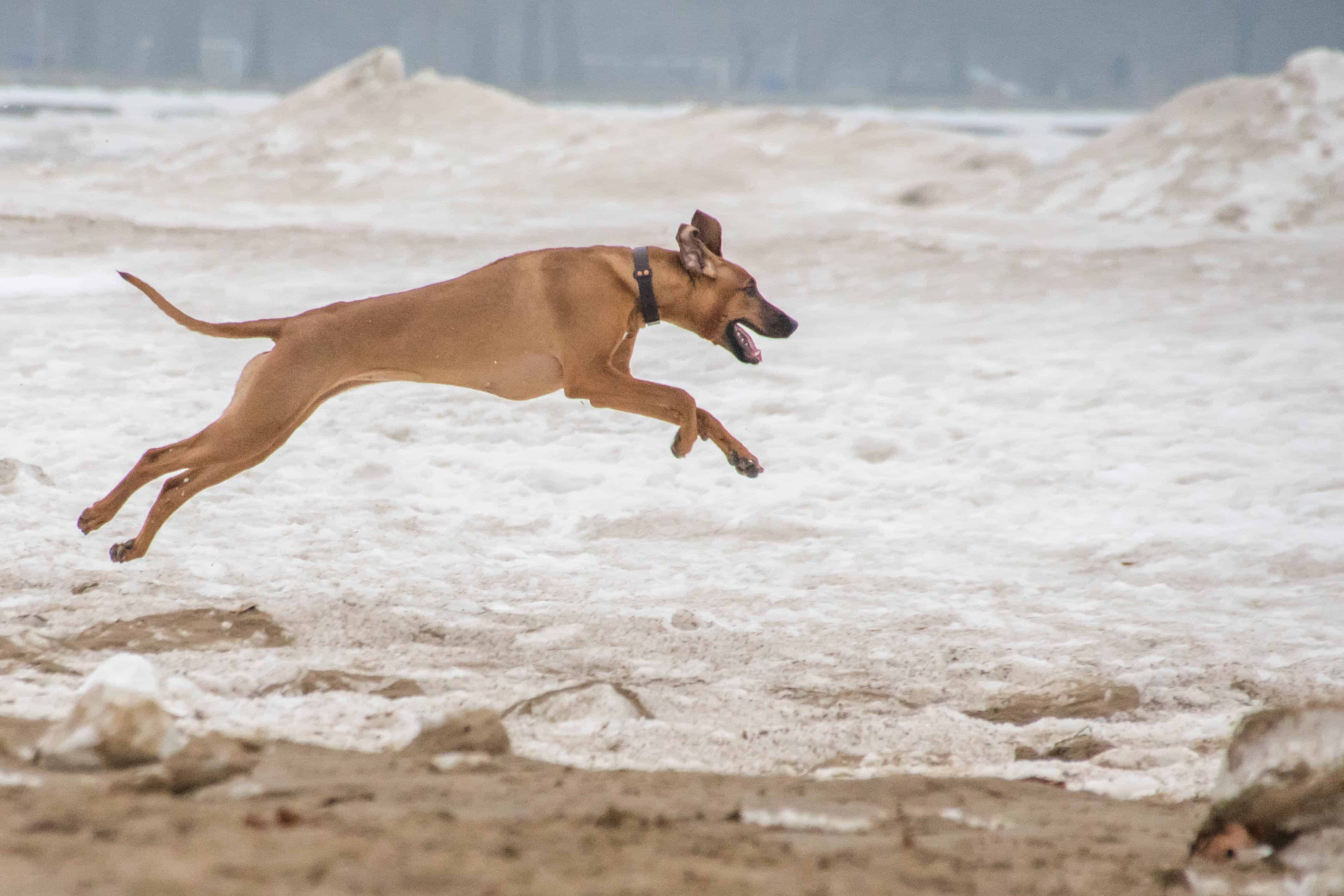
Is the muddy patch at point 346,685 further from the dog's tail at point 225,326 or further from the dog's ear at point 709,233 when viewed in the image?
the dog's ear at point 709,233

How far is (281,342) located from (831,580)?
229 centimetres

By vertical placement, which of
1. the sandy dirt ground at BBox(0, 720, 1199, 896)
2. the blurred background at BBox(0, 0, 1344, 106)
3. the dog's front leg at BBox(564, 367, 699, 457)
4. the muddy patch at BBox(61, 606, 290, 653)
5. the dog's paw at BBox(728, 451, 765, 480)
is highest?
the blurred background at BBox(0, 0, 1344, 106)

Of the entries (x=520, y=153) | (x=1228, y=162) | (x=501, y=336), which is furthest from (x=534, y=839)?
(x=520, y=153)

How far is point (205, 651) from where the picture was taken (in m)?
3.67

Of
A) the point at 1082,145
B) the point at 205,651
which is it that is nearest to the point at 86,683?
the point at 205,651

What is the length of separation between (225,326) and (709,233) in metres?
1.62

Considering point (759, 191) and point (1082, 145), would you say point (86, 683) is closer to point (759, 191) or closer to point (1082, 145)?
point (759, 191)

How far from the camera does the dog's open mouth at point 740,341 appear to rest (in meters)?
4.09

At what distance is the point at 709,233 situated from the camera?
4008 mm

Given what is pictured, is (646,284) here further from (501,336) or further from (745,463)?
(745,463)

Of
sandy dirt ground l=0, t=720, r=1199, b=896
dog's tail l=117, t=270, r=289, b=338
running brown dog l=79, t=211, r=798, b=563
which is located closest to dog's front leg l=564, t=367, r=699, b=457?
running brown dog l=79, t=211, r=798, b=563

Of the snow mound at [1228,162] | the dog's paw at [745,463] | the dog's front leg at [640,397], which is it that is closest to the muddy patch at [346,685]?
the dog's front leg at [640,397]

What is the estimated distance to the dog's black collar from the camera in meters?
3.90

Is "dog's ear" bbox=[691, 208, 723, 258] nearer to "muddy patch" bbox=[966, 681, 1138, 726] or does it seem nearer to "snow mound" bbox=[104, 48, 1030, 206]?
"muddy patch" bbox=[966, 681, 1138, 726]
